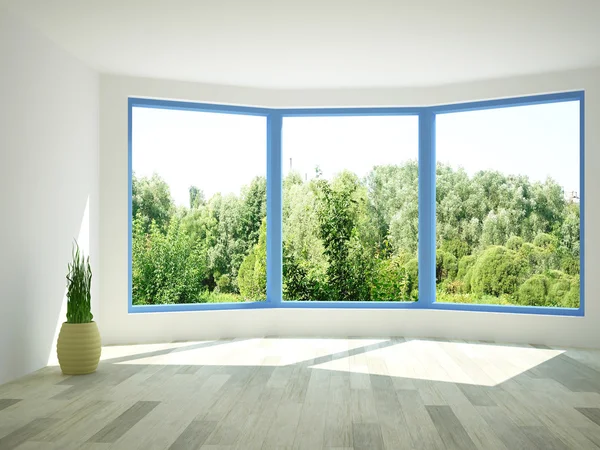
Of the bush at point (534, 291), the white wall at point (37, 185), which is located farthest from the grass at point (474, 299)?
the white wall at point (37, 185)

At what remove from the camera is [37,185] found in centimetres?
592

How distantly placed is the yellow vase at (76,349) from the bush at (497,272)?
4276mm

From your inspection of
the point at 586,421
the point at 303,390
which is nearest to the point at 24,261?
the point at 303,390

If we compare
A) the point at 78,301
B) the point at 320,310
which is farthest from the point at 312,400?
the point at 320,310

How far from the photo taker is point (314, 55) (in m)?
6.57

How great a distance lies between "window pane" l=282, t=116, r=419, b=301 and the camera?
8234 millimetres

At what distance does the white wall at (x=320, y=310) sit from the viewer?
7184 millimetres

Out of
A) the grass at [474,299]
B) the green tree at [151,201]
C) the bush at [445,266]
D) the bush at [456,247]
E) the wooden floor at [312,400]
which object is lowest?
the wooden floor at [312,400]

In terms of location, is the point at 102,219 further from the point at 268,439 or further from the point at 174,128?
the point at 268,439

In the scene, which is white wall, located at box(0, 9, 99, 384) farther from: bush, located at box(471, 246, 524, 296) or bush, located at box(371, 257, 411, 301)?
bush, located at box(471, 246, 524, 296)

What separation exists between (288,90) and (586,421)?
5122 millimetres

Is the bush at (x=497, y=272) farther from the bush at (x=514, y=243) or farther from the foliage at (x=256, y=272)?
the foliage at (x=256, y=272)

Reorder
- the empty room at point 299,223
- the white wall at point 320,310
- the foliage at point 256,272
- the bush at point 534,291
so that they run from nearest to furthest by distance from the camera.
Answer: the empty room at point 299,223, the white wall at point 320,310, the bush at point 534,291, the foliage at point 256,272

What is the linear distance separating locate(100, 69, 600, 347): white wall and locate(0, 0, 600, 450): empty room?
23mm
